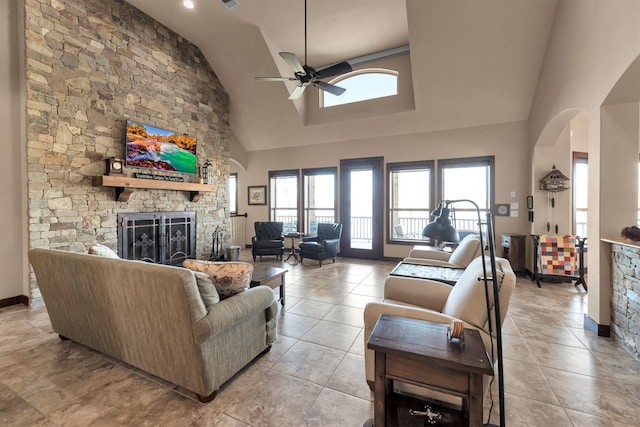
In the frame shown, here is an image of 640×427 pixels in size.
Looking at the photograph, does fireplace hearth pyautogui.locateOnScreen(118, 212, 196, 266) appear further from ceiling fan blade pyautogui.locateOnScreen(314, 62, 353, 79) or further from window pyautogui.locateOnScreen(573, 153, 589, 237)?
window pyautogui.locateOnScreen(573, 153, 589, 237)

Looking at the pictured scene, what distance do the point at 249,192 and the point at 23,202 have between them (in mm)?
4915

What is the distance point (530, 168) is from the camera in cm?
503

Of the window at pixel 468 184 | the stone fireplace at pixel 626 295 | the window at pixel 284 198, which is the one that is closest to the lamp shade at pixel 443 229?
the stone fireplace at pixel 626 295

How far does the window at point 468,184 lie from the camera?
18.1 feet

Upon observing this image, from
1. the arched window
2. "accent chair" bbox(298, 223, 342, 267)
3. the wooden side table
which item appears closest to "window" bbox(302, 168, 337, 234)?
"accent chair" bbox(298, 223, 342, 267)

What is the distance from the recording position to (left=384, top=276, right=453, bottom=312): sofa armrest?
2.33 meters

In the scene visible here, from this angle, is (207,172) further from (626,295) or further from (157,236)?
(626,295)

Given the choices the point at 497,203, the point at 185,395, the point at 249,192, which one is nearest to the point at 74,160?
Result: the point at 185,395

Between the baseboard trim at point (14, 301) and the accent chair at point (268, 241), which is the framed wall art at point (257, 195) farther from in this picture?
the baseboard trim at point (14, 301)

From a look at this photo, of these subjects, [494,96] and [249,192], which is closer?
[494,96]

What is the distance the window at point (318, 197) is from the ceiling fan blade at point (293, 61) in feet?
10.8

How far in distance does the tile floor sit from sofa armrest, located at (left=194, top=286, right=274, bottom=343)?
494mm

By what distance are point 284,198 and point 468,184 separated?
4.55m

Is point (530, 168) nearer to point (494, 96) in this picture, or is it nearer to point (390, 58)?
point (494, 96)
